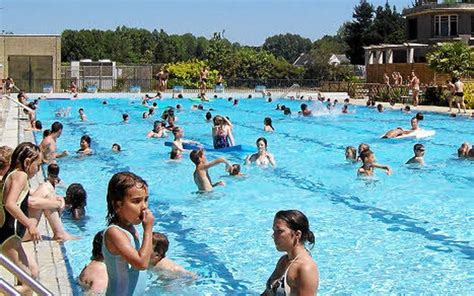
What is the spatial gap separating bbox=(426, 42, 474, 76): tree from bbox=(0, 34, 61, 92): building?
23129 mm

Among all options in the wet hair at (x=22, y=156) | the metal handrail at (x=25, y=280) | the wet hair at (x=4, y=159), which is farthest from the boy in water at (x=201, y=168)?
the metal handrail at (x=25, y=280)

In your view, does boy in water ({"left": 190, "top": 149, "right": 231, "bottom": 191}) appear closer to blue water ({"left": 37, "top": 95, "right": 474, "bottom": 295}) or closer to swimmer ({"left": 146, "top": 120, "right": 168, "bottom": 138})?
blue water ({"left": 37, "top": 95, "right": 474, "bottom": 295})

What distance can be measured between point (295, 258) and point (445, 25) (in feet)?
164

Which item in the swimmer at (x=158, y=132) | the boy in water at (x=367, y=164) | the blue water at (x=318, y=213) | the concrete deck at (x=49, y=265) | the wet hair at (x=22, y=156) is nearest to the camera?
the wet hair at (x=22, y=156)

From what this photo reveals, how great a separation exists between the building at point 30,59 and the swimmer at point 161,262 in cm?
3855

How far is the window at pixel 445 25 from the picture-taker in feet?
166

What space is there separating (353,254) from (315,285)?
3.95 metres

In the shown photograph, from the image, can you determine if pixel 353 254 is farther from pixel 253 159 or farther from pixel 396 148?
pixel 396 148

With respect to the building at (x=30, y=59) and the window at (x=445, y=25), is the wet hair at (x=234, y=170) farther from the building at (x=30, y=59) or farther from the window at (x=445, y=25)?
the window at (x=445, y=25)

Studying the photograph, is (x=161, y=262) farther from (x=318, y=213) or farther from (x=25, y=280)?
(x=318, y=213)

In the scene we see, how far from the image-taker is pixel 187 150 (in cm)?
1634

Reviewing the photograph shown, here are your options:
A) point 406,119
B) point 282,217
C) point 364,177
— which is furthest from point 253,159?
point 406,119

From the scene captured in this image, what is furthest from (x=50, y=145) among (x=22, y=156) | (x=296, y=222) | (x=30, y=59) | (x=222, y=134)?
(x=30, y=59)

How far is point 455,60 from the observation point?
33.3 m
